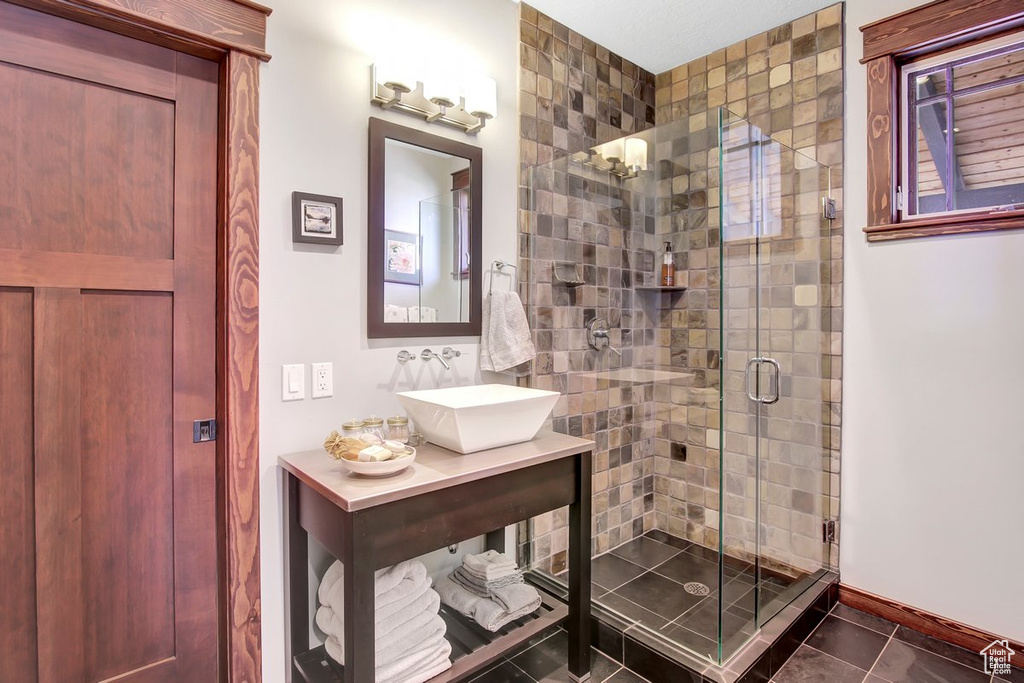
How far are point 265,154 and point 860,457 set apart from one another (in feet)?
8.94

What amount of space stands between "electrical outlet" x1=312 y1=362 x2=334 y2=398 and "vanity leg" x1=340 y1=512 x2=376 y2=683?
531mm

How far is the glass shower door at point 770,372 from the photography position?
192cm

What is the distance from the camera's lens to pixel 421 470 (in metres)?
1.52

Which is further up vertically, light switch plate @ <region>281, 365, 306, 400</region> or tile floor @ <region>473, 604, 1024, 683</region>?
light switch plate @ <region>281, 365, 306, 400</region>

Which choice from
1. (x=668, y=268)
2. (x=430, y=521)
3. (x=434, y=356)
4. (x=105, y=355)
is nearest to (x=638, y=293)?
(x=668, y=268)

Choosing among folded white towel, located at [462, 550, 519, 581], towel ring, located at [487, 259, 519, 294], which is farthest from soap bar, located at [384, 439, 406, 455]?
towel ring, located at [487, 259, 519, 294]

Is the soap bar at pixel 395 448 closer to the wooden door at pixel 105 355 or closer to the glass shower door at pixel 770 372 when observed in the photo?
the wooden door at pixel 105 355

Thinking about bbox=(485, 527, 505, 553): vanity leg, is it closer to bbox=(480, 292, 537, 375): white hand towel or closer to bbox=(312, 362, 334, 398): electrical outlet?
bbox=(480, 292, 537, 375): white hand towel

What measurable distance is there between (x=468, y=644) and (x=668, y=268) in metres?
1.71

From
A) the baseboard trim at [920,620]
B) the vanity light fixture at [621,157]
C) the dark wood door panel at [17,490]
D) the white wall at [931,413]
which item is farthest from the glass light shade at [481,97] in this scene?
the baseboard trim at [920,620]

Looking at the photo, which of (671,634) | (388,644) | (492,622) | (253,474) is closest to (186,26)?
(253,474)

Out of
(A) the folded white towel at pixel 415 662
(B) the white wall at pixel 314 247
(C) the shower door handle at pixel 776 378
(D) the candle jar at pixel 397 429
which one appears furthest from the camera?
(C) the shower door handle at pixel 776 378

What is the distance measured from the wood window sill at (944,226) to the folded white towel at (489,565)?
212cm

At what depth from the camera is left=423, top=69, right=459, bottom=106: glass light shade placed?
6.33 feet
